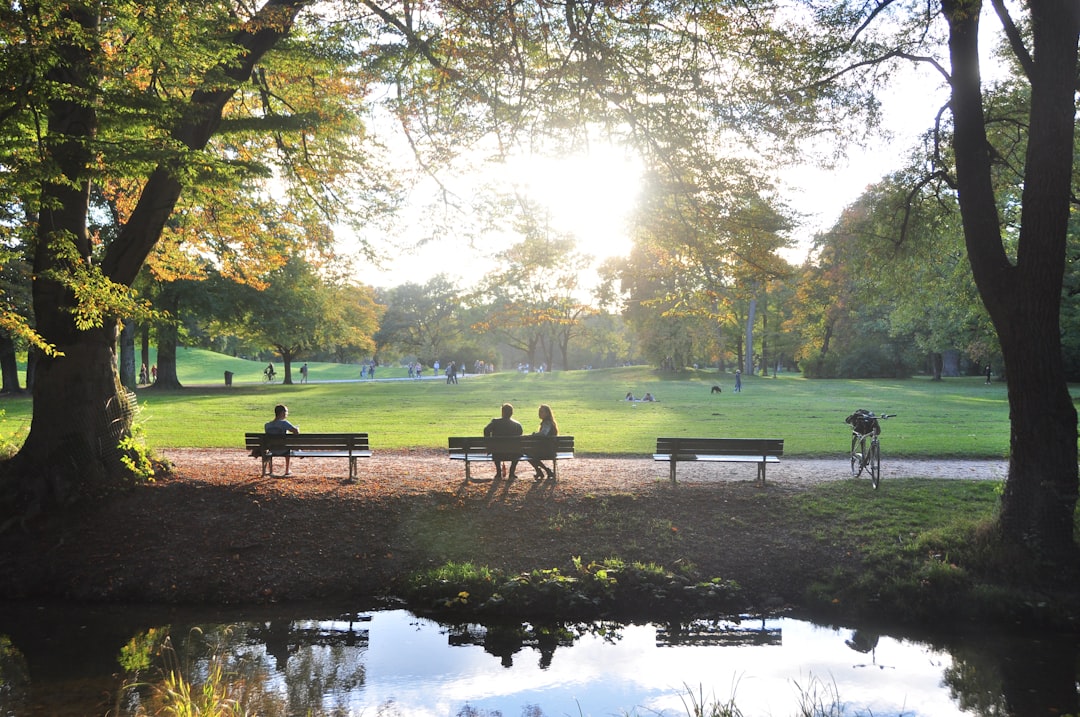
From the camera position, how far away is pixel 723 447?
11.7 m

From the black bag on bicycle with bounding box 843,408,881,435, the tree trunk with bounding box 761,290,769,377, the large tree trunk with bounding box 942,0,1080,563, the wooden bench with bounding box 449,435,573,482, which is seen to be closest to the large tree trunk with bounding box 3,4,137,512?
the wooden bench with bounding box 449,435,573,482

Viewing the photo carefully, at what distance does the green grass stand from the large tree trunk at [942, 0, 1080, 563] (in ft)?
25.9

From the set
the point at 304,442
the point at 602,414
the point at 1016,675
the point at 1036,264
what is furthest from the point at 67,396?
the point at 602,414

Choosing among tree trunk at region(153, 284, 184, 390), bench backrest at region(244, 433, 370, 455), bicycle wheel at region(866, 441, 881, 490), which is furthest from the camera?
tree trunk at region(153, 284, 184, 390)

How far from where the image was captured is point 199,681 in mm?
6316

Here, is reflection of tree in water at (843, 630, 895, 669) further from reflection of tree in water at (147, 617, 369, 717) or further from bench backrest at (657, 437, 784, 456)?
reflection of tree in water at (147, 617, 369, 717)

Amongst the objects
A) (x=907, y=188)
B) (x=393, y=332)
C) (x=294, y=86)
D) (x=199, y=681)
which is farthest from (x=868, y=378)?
(x=199, y=681)

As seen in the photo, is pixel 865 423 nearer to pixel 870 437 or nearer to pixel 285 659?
pixel 870 437

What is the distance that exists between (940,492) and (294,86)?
12098 millimetres

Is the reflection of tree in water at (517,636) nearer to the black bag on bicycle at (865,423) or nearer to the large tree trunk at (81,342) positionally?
the large tree trunk at (81,342)

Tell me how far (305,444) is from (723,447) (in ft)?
22.1

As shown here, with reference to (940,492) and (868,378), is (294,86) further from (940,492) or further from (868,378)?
(868,378)

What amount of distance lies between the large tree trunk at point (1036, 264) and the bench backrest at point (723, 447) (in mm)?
3447

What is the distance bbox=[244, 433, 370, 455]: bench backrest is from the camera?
39.5 feet
